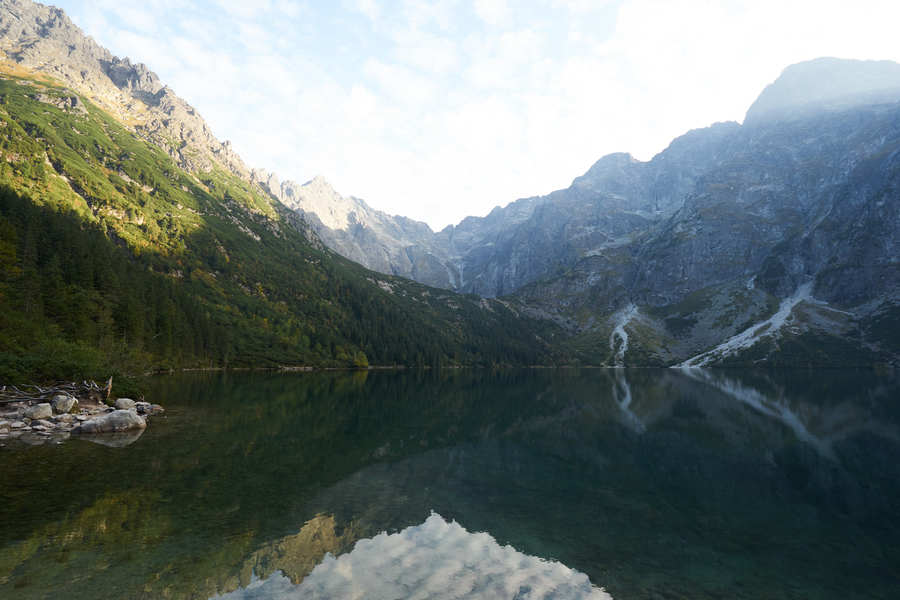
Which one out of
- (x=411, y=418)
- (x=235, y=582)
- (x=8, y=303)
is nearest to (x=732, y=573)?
(x=235, y=582)

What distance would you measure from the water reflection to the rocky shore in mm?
23982

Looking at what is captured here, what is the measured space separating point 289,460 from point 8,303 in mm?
56819

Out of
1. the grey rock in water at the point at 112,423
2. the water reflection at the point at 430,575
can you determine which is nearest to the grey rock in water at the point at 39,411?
the grey rock in water at the point at 112,423

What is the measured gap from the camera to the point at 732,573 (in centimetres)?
1673

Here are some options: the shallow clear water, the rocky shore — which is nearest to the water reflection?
the shallow clear water

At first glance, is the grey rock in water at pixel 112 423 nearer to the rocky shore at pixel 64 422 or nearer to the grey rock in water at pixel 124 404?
the rocky shore at pixel 64 422

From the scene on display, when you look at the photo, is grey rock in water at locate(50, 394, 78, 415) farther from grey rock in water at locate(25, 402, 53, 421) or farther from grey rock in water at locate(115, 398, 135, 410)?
grey rock in water at locate(115, 398, 135, 410)

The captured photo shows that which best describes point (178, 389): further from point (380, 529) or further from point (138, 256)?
point (138, 256)

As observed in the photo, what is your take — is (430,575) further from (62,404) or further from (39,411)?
(62,404)

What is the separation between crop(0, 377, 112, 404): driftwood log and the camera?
120 ft

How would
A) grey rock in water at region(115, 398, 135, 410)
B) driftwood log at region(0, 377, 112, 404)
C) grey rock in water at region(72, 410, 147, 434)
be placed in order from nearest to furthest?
grey rock in water at region(72, 410, 147, 434) < driftwood log at region(0, 377, 112, 404) < grey rock in water at region(115, 398, 135, 410)

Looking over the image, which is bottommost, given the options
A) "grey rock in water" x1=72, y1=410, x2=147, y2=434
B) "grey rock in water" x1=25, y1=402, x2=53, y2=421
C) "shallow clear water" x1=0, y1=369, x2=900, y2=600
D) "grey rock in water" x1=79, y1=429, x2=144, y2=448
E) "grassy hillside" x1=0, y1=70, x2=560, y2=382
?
"shallow clear water" x1=0, y1=369, x2=900, y2=600

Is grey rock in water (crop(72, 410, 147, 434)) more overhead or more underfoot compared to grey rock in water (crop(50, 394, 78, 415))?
more underfoot

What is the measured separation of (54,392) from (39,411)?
200 inches
